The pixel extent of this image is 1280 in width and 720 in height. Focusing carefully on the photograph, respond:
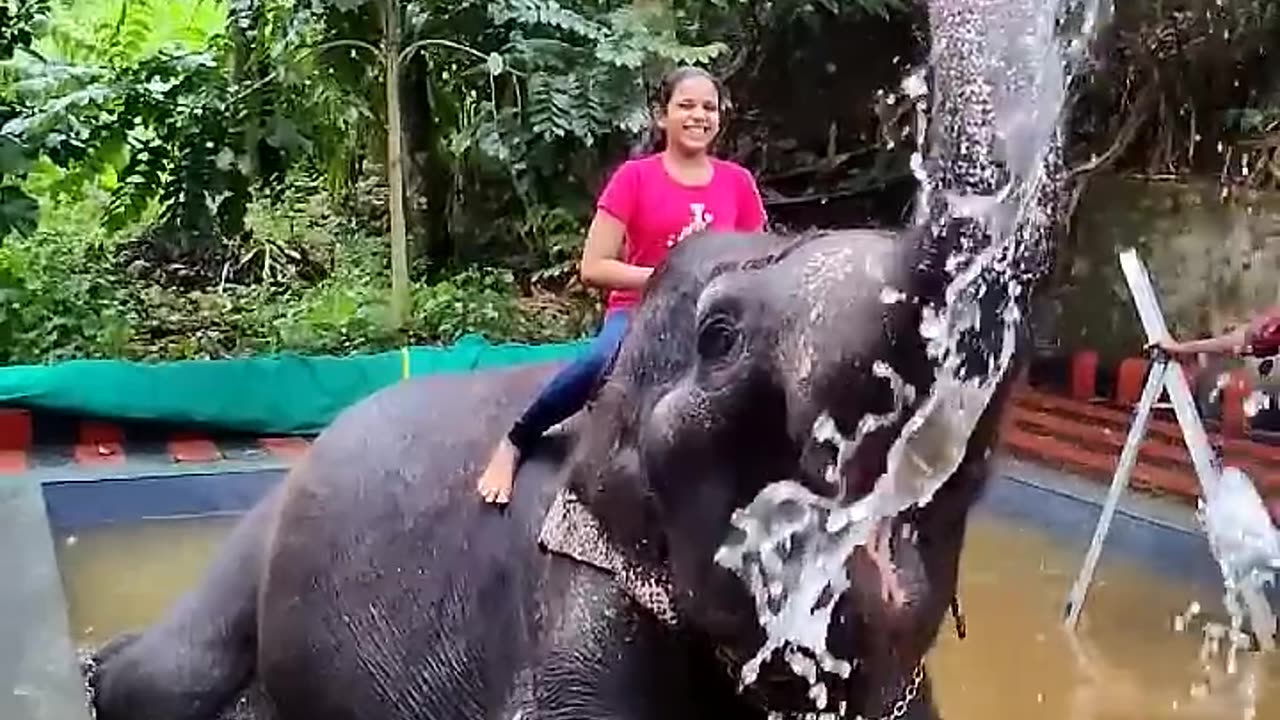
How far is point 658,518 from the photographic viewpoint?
1.84 meters

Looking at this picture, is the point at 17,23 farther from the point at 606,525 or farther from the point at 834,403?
the point at 834,403

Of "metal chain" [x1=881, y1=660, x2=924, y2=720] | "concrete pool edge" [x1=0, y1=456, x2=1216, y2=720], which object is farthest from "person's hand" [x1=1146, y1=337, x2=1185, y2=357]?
"metal chain" [x1=881, y1=660, x2=924, y2=720]

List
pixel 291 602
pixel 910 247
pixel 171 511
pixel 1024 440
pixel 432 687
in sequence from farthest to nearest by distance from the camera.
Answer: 1. pixel 1024 440
2. pixel 171 511
3. pixel 291 602
4. pixel 432 687
5. pixel 910 247

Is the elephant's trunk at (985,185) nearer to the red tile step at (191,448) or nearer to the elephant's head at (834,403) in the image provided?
the elephant's head at (834,403)

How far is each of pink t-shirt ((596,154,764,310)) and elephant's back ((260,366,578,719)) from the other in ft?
0.69

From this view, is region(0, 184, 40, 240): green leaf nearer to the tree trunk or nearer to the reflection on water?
the tree trunk

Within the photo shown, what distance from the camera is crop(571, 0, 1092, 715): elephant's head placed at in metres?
1.49

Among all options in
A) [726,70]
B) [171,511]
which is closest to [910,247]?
[171,511]

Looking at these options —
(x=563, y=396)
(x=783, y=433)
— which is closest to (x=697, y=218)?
(x=563, y=396)

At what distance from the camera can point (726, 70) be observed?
898cm

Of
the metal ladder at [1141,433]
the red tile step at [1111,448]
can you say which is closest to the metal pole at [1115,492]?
the metal ladder at [1141,433]

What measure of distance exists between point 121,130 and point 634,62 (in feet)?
6.84

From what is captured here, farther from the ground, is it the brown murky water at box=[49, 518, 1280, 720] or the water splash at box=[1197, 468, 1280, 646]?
the water splash at box=[1197, 468, 1280, 646]

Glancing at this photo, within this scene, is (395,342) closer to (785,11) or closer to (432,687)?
(785,11)
